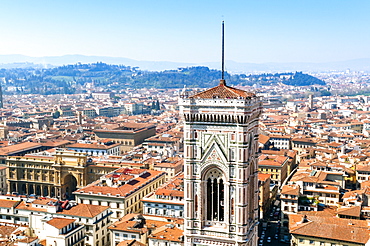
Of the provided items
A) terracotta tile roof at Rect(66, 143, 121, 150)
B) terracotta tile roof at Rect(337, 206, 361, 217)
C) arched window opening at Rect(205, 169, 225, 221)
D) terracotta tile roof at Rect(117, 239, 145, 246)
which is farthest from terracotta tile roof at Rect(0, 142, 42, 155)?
arched window opening at Rect(205, 169, 225, 221)

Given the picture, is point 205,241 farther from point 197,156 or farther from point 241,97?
point 241,97

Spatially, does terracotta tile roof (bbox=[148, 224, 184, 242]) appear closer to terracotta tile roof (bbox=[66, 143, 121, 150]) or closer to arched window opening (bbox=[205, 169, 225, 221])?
arched window opening (bbox=[205, 169, 225, 221])

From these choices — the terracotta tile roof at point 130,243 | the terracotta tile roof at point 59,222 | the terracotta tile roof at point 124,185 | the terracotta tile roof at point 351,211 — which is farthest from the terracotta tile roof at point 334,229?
the terracotta tile roof at point 59,222

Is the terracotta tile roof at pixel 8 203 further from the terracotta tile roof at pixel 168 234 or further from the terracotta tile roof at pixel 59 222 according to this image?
the terracotta tile roof at pixel 168 234

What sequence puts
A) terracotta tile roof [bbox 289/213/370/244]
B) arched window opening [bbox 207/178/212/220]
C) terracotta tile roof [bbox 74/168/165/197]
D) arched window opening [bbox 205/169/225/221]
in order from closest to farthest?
arched window opening [bbox 205/169/225/221]
arched window opening [bbox 207/178/212/220]
terracotta tile roof [bbox 289/213/370/244]
terracotta tile roof [bbox 74/168/165/197]

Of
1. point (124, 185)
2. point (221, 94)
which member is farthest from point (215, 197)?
point (124, 185)

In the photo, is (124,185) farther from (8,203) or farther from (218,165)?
(218,165)

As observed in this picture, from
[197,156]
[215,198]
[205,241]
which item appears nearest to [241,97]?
[197,156]
